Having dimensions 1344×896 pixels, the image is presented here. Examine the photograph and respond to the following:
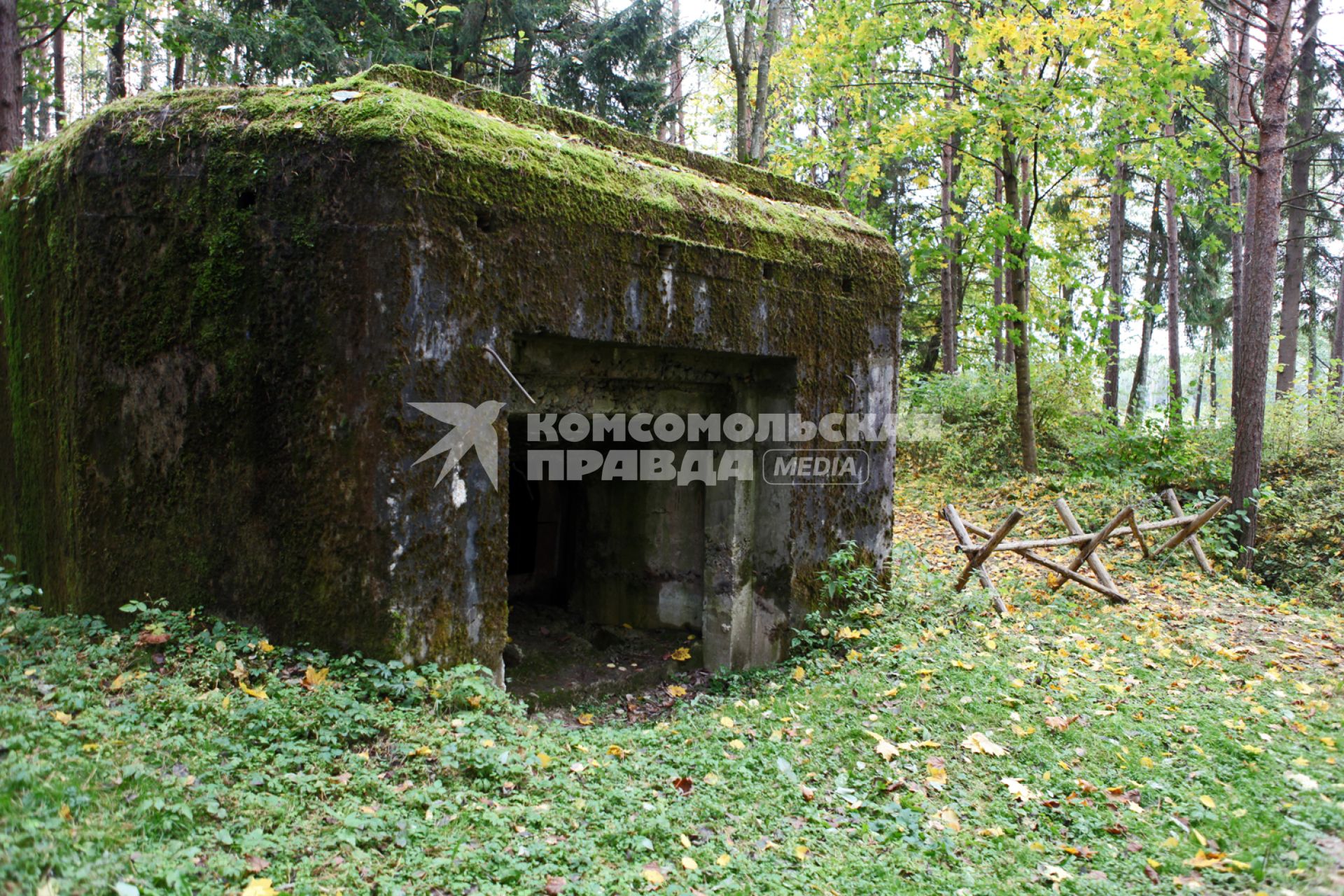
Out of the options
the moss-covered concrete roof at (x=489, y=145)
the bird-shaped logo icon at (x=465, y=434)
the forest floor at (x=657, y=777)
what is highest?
the moss-covered concrete roof at (x=489, y=145)

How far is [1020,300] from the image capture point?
35.6 feet

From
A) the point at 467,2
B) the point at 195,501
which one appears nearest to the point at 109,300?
the point at 195,501

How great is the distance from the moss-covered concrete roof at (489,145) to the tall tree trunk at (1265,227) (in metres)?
5.53

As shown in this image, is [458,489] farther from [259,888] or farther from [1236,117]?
[1236,117]

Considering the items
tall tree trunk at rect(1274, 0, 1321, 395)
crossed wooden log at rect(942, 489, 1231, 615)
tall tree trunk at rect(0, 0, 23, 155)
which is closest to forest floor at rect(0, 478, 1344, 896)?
crossed wooden log at rect(942, 489, 1231, 615)

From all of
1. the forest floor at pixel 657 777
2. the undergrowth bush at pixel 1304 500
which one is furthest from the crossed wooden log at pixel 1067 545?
the undergrowth bush at pixel 1304 500

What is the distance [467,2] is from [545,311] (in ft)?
36.2

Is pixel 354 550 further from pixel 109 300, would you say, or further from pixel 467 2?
pixel 467 2

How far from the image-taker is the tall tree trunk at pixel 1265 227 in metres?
7.95

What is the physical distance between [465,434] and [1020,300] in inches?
359

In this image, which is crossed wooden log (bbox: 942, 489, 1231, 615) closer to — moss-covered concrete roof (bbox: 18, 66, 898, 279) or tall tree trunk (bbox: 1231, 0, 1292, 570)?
tall tree trunk (bbox: 1231, 0, 1292, 570)

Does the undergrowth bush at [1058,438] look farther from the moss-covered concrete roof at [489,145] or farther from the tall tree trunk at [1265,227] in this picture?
the moss-covered concrete roof at [489,145]

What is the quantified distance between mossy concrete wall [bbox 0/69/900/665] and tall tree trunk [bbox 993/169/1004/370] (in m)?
7.13
